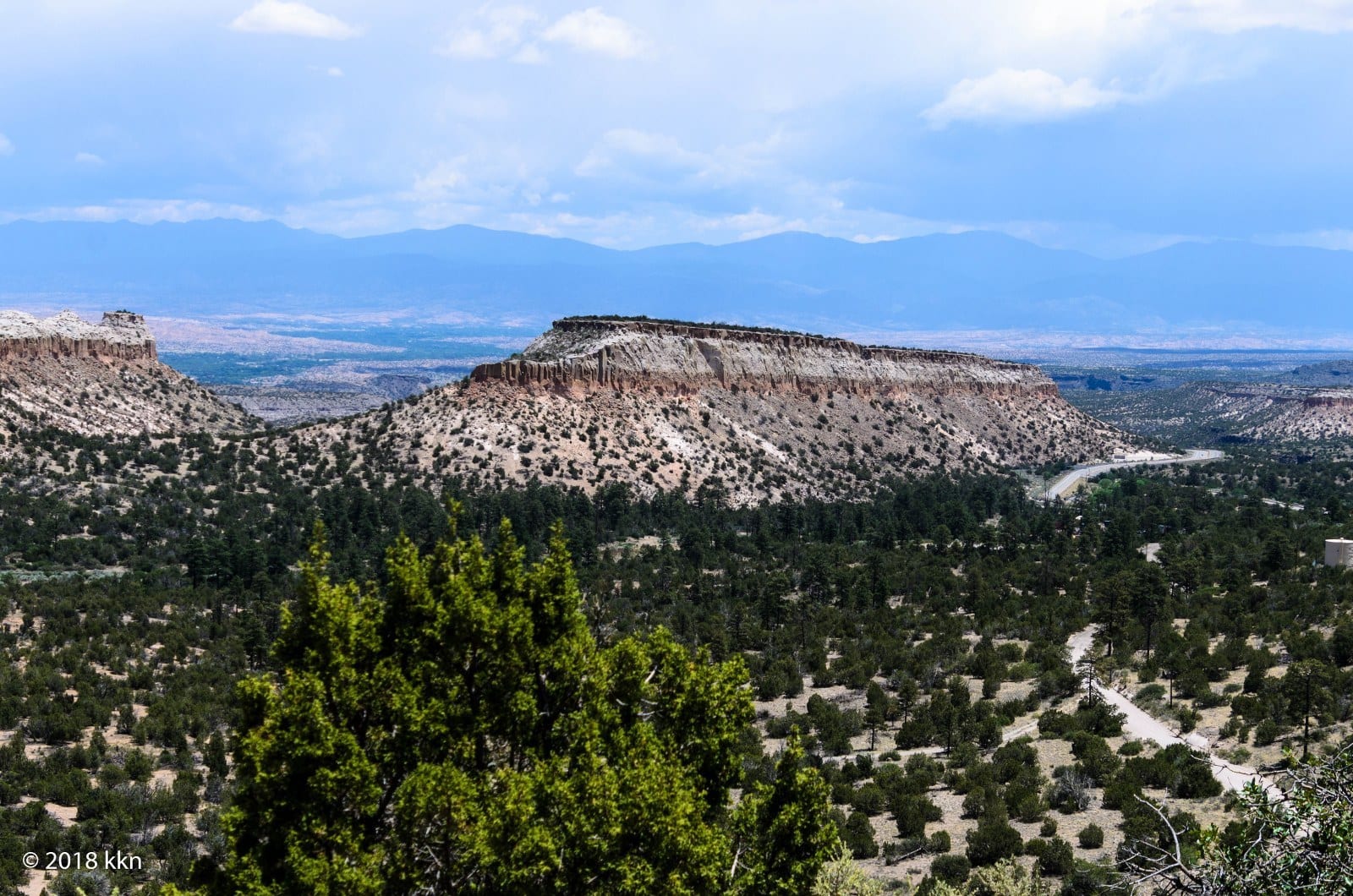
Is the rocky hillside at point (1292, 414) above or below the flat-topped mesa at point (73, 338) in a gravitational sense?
below

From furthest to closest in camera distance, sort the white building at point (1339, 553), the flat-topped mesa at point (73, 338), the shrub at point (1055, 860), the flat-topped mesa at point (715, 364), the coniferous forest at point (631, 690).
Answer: the flat-topped mesa at point (73, 338), the flat-topped mesa at point (715, 364), the white building at point (1339, 553), the shrub at point (1055, 860), the coniferous forest at point (631, 690)

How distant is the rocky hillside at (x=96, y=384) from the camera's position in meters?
82.5

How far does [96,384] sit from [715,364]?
51303 mm

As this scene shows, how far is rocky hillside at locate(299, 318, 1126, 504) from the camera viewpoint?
260 feet

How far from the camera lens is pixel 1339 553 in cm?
5122

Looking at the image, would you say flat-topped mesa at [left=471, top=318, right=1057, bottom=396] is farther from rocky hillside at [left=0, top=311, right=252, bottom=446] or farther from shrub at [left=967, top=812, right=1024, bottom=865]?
shrub at [left=967, top=812, right=1024, bottom=865]

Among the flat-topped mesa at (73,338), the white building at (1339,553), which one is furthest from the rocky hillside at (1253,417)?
the flat-topped mesa at (73,338)

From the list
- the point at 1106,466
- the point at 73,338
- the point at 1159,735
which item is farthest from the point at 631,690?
the point at 1106,466

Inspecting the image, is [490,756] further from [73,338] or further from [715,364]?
[73,338]

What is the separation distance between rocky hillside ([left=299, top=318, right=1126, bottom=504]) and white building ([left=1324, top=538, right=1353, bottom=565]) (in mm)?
39320

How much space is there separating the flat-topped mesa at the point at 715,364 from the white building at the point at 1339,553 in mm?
51148

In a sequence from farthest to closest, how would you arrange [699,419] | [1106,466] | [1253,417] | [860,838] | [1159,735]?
1. [1253,417]
2. [1106,466]
3. [699,419]
4. [1159,735]
5. [860,838]

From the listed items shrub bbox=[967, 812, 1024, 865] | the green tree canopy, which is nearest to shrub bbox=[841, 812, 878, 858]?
shrub bbox=[967, 812, 1024, 865]

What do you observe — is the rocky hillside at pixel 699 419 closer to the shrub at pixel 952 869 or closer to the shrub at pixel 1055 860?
the shrub at pixel 952 869
